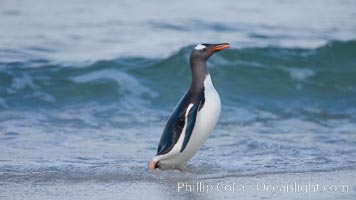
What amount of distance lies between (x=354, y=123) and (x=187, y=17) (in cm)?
686

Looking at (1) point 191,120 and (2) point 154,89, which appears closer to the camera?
(1) point 191,120

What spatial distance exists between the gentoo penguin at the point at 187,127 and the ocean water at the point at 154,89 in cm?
13

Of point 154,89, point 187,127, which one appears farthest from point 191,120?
point 154,89

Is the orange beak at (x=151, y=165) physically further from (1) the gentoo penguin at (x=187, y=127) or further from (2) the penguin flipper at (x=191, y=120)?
(2) the penguin flipper at (x=191, y=120)

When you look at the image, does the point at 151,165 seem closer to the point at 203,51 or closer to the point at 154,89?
the point at 203,51

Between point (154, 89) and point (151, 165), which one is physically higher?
point (151, 165)

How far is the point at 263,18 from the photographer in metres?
15.7

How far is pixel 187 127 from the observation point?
6.14 m

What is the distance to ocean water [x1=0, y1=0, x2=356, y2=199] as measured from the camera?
6.42 metres

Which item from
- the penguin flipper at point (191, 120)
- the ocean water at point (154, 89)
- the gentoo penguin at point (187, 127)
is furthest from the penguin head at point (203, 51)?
the ocean water at point (154, 89)

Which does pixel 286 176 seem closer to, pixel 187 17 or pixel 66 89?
pixel 66 89

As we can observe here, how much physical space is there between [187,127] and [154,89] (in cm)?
510

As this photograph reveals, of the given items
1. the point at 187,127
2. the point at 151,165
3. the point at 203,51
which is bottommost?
the point at 151,165

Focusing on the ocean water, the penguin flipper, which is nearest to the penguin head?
the penguin flipper
